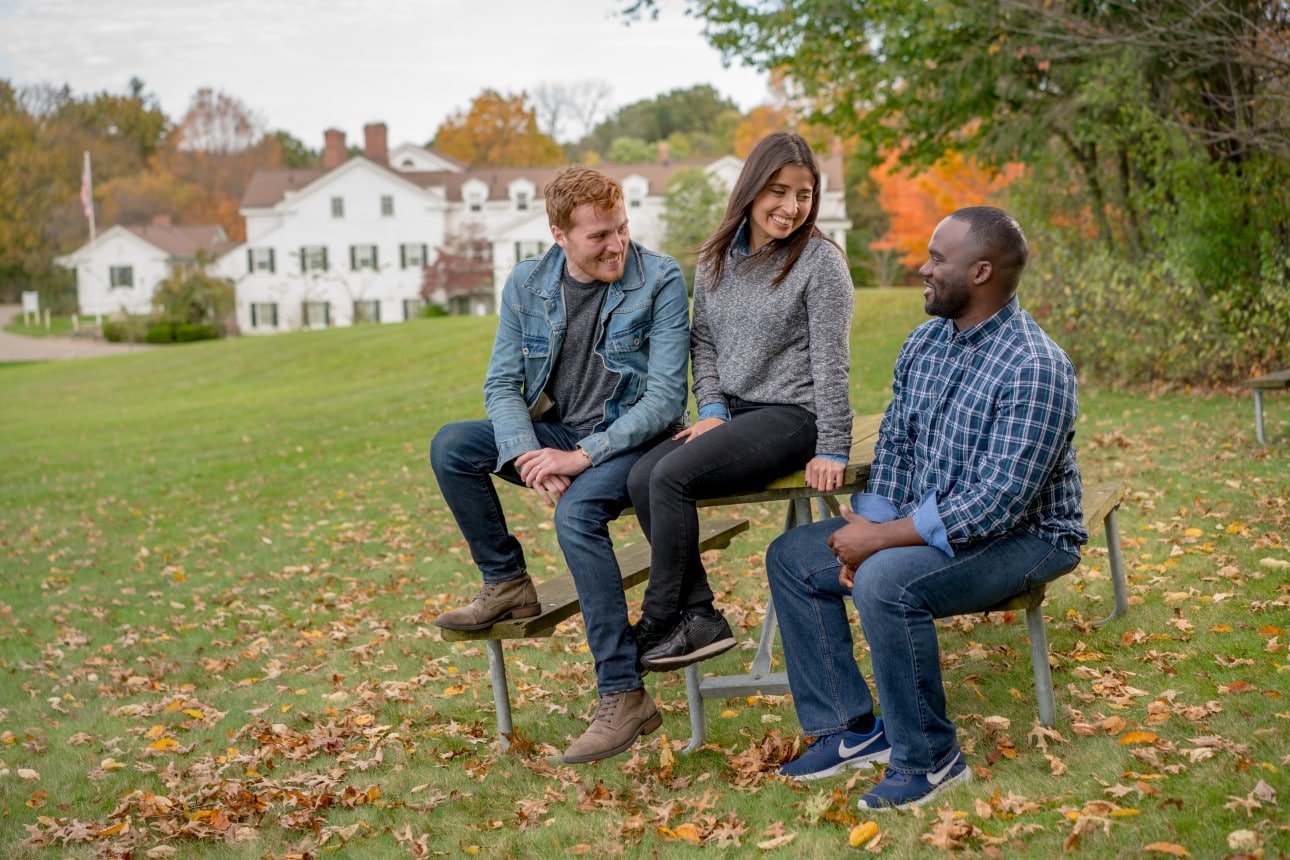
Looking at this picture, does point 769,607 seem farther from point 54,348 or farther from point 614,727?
point 54,348

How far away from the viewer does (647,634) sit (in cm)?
458

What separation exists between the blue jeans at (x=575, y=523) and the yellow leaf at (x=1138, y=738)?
172 cm

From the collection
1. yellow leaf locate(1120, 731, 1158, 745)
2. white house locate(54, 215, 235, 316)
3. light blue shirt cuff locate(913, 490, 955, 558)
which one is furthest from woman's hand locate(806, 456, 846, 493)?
white house locate(54, 215, 235, 316)

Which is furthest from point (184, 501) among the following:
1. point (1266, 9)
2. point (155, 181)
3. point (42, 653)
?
point (155, 181)

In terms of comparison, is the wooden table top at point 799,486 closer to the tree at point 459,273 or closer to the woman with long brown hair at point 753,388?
the woman with long brown hair at point 753,388

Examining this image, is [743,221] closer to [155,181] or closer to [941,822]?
[941,822]

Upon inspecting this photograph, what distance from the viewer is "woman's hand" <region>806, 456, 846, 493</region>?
4.46 m

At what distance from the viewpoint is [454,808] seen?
177 inches

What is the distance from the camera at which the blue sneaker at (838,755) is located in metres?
4.26

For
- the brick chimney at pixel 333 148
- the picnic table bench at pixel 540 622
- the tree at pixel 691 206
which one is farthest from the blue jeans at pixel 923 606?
the brick chimney at pixel 333 148

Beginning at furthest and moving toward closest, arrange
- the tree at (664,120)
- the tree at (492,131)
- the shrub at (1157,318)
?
1. the tree at (664,120)
2. the tree at (492,131)
3. the shrub at (1157,318)

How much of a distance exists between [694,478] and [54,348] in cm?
5591

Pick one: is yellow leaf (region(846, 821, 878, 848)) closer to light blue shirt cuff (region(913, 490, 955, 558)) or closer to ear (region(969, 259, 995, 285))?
light blue shirt cuff (region(913, 490, 955, 558))

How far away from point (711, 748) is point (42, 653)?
524 centimetres
